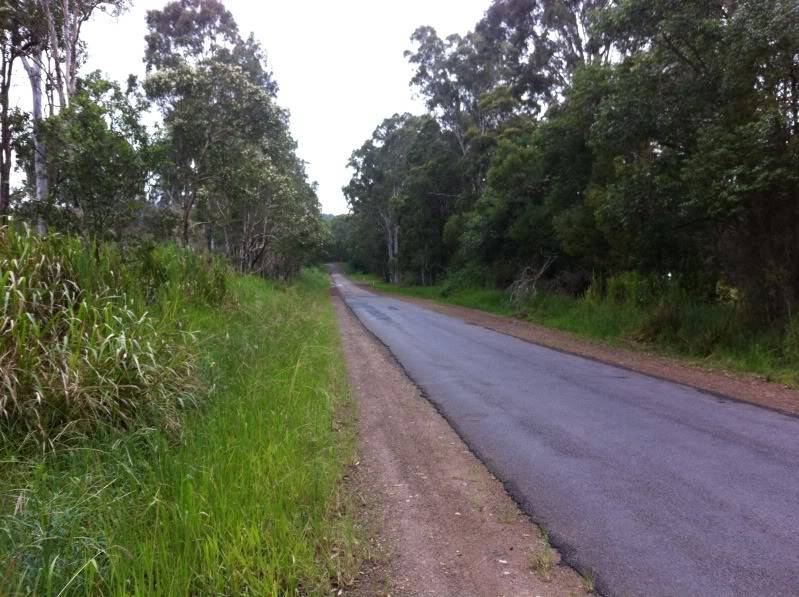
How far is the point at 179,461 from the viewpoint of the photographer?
4.54 m

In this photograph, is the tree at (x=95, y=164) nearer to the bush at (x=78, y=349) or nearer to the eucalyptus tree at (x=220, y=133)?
the eucalyptus tree at (x=220, y=133)

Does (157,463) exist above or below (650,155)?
below

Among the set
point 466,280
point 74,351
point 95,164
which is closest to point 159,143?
point 95,164

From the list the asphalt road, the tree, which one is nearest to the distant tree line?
the tree

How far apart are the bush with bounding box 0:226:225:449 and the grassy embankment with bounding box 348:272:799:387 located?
9.28 metres

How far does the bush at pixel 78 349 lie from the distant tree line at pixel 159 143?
210cm

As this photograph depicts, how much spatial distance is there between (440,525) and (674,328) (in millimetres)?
11671

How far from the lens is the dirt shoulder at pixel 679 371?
829 centimetres

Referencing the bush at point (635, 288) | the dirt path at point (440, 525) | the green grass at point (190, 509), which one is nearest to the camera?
the green grass at point (190, 509)

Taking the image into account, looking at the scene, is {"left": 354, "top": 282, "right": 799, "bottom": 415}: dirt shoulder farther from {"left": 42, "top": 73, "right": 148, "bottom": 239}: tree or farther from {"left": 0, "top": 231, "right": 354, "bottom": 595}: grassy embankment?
{"left": 42, "top": 73, "right": 148, "bottom": 239}: tree

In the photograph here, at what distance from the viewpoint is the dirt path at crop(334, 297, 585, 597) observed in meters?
3.48

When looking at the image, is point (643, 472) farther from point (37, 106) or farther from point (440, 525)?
point (37, 106)

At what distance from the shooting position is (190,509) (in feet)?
12.2

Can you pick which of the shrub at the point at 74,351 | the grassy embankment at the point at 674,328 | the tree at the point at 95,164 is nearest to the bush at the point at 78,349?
the shrub at the point at 74,351
